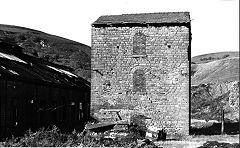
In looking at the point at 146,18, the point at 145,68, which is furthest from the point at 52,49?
the point at 145,68

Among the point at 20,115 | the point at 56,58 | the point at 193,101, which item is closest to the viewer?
the point at 20,115

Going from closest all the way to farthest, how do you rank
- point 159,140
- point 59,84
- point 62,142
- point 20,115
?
1. point 62,142
2. point 20,115
3. point 159,140
4. point 59,84

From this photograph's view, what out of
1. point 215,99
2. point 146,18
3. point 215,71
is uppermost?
point 146,18

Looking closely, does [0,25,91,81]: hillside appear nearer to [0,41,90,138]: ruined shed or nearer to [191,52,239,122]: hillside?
[191,52,239,122]: hillside

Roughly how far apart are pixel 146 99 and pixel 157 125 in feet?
6.22

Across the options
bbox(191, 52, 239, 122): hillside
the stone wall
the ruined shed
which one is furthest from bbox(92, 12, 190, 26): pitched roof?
bbox(191, 52, 239, 122): hillside

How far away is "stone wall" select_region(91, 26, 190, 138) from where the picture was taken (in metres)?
26.4

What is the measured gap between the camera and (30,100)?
894 inches

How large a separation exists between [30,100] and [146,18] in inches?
403

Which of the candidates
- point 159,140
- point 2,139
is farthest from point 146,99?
point 2,139

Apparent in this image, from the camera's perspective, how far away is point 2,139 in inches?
749

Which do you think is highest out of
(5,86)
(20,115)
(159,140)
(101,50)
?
(101,50)

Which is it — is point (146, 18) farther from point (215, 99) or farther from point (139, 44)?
point (215, 99)

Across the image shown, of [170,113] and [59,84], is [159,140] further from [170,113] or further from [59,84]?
[59,84]
